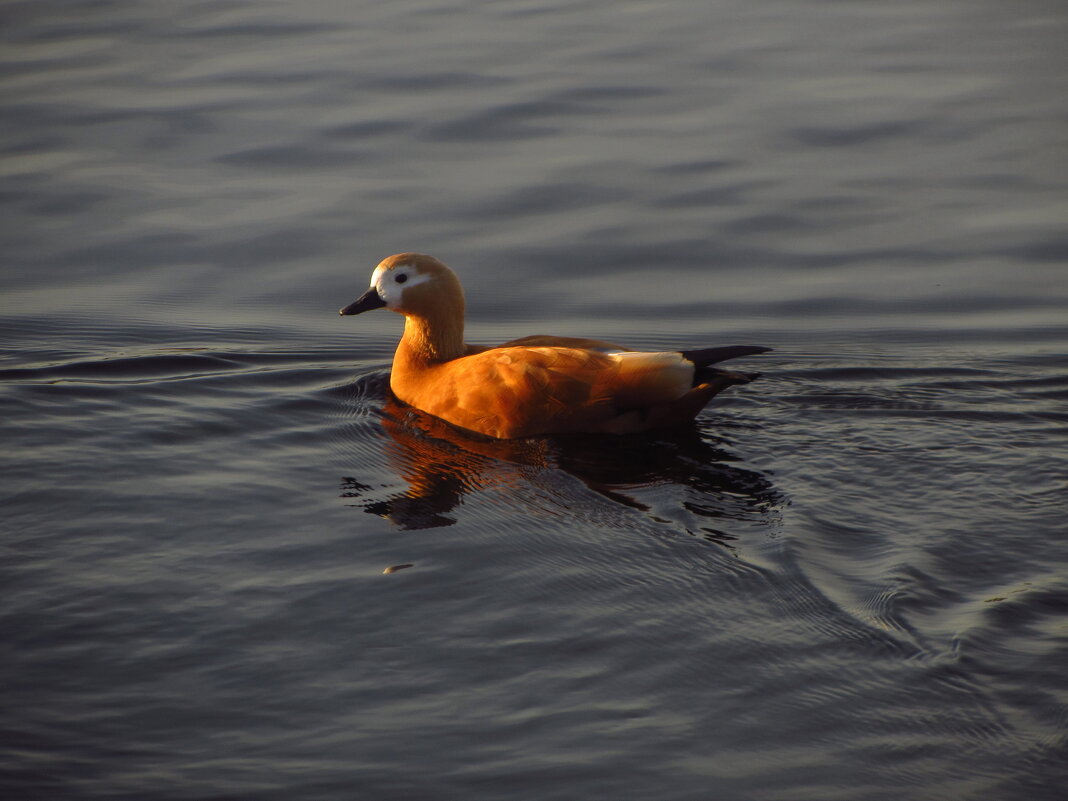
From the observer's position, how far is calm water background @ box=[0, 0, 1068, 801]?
14.9ft

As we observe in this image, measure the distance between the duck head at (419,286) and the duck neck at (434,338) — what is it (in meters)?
0.04

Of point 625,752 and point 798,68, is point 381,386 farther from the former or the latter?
point 798,68

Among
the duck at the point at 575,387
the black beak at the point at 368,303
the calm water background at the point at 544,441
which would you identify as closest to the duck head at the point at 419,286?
the black beak at the point at 368,303

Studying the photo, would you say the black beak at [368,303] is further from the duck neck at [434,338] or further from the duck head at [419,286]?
the duck neck at [434,338]

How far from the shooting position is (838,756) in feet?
14.3

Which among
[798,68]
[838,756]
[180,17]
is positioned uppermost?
[180,17]

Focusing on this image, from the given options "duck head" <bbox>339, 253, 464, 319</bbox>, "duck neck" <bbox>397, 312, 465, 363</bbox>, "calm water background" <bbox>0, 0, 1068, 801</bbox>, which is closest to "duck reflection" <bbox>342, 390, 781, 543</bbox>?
"calm water background" <bbox>0, 0, 1068, 801</bbox>

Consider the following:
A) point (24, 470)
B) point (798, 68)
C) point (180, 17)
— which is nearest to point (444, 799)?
point (24, 470)

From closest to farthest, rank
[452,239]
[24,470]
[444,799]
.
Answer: [444,799], [24,470], [452,239]

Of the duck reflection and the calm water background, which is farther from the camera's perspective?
the duck reflection

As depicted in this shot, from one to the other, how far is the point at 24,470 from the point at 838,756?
4.14 m

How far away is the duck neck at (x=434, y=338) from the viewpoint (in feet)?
25.6

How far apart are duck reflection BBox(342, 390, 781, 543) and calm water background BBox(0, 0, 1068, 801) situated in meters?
0.03

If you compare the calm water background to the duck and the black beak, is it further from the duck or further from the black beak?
the black beak
